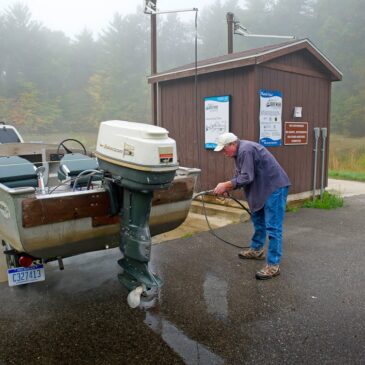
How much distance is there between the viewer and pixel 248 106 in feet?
23.3

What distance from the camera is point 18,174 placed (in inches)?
143

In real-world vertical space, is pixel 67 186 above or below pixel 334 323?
above

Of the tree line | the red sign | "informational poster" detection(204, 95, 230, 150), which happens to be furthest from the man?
the tree line

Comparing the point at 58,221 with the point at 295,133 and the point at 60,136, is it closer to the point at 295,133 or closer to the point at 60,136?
the point at 295,133

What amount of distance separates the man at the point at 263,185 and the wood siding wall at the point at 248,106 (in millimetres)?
2693

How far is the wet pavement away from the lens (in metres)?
2.99

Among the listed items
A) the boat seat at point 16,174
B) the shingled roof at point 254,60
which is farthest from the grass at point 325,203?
the boat seat at point 16,174

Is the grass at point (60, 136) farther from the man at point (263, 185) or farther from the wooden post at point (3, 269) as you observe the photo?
the man at point (263, 185)

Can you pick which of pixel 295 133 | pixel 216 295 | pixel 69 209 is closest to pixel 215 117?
pixel 295 133

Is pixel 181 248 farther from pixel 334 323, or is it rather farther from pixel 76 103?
pixel 76 103

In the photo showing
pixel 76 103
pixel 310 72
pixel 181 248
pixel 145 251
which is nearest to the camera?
pixel 145 251

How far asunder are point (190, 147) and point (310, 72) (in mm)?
2804

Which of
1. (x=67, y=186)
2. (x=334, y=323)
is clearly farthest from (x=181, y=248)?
(x=334, y=323)

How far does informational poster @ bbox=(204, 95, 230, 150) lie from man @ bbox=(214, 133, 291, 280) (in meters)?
3.04
